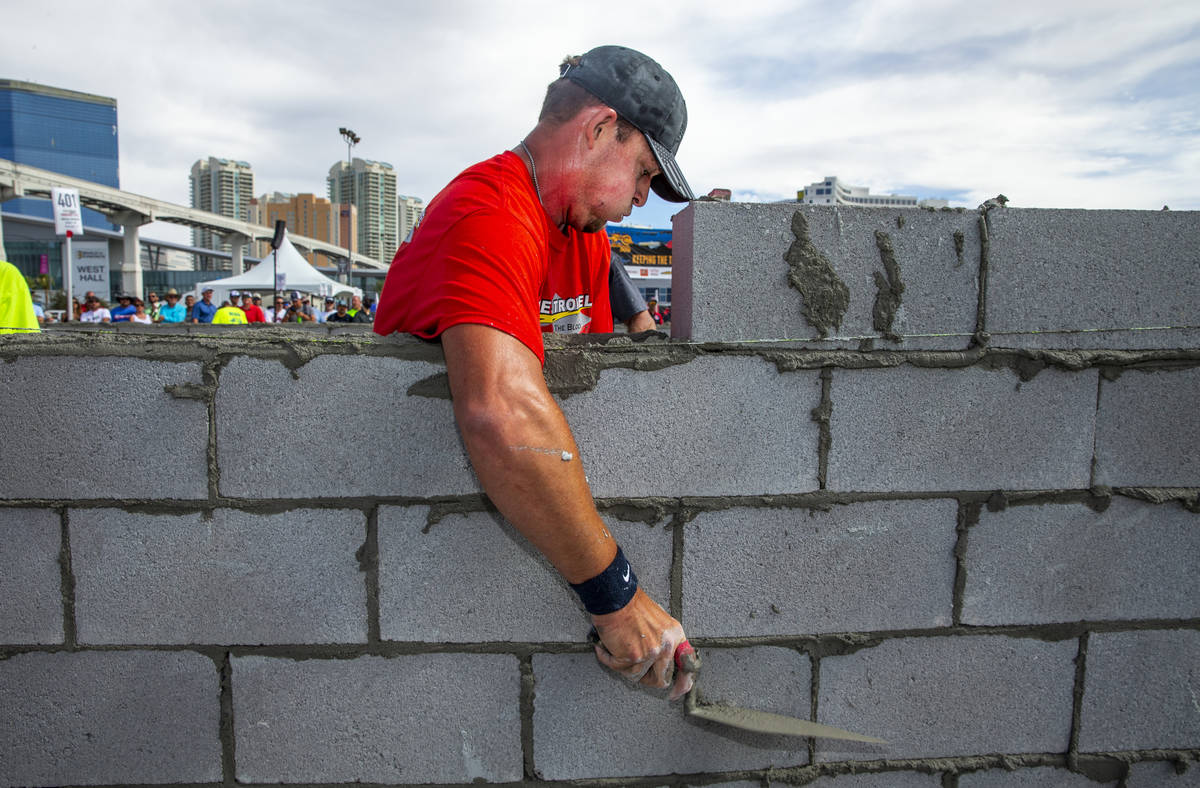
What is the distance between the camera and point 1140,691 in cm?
203

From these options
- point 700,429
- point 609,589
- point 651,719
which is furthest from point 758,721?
point 700,429

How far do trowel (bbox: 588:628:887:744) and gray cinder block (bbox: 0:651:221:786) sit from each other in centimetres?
113

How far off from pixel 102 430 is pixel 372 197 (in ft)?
271

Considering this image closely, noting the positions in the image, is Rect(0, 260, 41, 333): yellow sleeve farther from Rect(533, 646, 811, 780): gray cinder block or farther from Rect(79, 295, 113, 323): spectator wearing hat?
Rect(79, 295, 113, 323): spectator wearing hat

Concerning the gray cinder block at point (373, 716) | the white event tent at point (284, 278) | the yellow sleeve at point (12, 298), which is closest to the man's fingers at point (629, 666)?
the gray cinder block at point (373, 716)

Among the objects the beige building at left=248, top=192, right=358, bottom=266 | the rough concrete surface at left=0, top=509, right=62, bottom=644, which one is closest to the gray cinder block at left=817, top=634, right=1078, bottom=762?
the rough concrete surface at left=0, top=509, right=62, bottom=644

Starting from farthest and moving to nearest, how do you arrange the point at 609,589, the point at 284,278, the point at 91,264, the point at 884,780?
the point at 284,278 < the point at 91,264 < the point at 884,780 < the point at 609,589

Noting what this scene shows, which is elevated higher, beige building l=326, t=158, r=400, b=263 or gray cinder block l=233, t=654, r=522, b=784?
beige building l=326, t=158, r=400, b=263

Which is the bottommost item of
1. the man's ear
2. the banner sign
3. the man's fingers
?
the man's fingers

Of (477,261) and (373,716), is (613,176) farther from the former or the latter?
(373,716)

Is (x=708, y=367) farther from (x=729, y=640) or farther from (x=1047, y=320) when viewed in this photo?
(x=1047, y=320)

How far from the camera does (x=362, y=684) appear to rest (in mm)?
1860

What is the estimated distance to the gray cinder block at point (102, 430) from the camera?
1697 millimetres

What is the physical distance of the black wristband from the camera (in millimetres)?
1576
